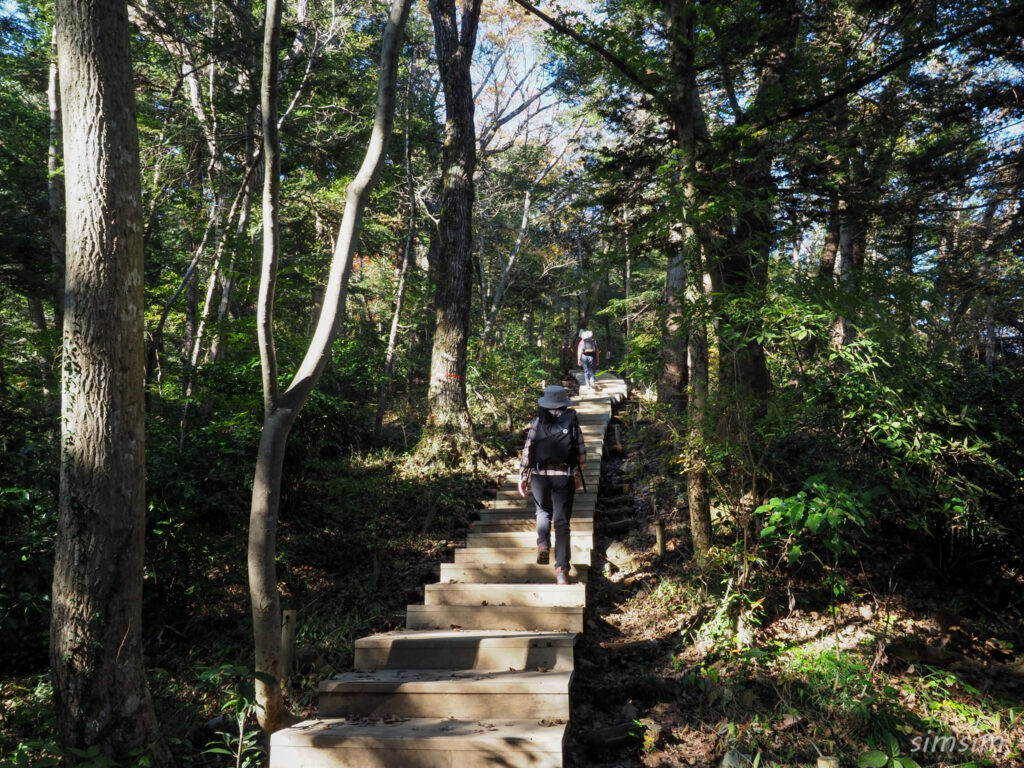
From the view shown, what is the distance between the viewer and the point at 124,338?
388 cm

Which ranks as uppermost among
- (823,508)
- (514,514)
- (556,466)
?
(556,466)

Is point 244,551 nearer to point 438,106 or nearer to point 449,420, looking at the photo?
point 449,420

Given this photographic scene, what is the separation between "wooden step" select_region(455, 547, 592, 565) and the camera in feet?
21.2

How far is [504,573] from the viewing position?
6230 mm

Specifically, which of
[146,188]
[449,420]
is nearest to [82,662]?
[449,420]

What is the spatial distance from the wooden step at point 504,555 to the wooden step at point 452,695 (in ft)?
6.44

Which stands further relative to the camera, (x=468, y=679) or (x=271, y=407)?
(x=468, y=679)

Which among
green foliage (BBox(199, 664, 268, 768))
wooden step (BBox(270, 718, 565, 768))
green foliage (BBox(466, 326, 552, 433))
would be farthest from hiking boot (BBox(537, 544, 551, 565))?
green foliage (BBox(466, 326, 552, 433))

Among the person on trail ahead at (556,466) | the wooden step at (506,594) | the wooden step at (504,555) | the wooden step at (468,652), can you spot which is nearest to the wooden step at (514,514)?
the wooden step at (504,555)

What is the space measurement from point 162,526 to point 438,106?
15.5 metres

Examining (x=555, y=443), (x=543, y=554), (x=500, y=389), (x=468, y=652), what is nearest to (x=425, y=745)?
(x=468, y=652)

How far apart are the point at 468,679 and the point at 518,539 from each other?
2.49 metres

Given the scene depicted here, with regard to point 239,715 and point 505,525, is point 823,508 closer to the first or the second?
point 505,525

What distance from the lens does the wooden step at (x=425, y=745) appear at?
360cm
